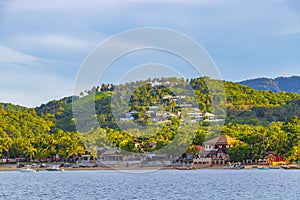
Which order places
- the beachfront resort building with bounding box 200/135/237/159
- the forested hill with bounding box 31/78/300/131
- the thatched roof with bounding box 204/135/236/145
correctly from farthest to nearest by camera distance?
1. the forested hill with bounding box 31/78/300/131
2. the beachfront resort building with bounding box 200/135/237/159
3. the thatched roof with bounding box 204/135/236/145

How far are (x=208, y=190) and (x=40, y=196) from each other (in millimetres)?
15425

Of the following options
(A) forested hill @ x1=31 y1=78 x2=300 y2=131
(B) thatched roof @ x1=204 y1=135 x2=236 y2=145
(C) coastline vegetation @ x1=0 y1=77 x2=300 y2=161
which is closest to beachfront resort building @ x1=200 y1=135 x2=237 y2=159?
(B) thatched roof @ x1=204 y1=135 x2=236 y2=145

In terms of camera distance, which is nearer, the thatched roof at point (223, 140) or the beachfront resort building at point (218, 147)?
the thatched roof at point (223, 140)

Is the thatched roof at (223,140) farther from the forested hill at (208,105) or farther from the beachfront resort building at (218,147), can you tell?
the forested hill at (208,105)

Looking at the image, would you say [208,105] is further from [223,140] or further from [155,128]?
[223,140]

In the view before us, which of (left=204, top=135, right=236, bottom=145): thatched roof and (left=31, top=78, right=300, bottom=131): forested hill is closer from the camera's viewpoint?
(left=204, top=135, right=236, bottom=145): thatched roof

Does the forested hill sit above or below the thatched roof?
above

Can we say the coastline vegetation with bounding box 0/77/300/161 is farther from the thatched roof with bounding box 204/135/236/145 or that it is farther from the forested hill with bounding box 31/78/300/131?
the thatched roof with bounding box 204/135/236/145

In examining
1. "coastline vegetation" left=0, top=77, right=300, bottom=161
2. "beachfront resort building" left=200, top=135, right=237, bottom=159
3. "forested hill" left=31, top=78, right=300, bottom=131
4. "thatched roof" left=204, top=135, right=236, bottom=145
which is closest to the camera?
"coastline vegetation" left=0, top=77, right=300, bottom=161

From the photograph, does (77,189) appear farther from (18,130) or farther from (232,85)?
(232,85)

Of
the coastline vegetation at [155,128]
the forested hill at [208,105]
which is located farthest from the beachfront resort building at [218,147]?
the forested hill at [208,105]

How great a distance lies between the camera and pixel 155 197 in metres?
47.9

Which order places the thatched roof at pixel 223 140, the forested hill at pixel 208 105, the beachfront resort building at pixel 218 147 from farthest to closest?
the forested hill at pixel 208 105 < the beachfront resort building at pixel 218 147 < the thatched roof at pixel 223 140

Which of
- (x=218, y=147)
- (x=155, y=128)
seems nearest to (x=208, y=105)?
(x=155, y=128)
